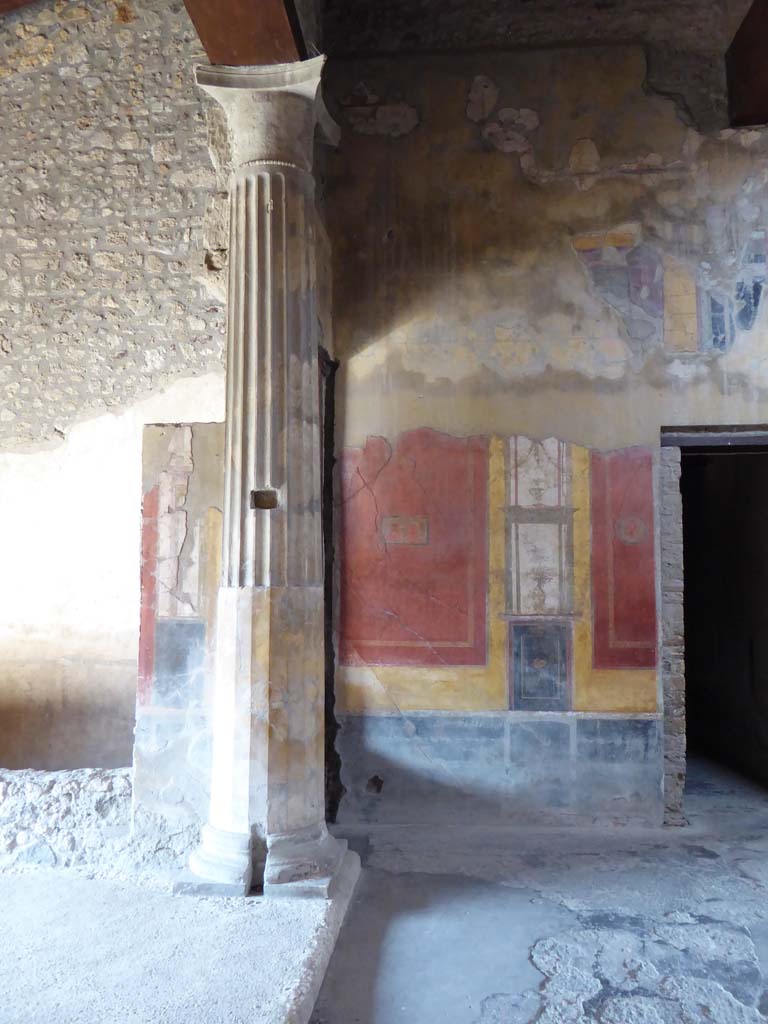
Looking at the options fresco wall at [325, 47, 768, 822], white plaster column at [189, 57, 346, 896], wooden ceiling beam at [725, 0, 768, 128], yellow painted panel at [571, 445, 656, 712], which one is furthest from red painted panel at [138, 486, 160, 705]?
wooden ceiling beam at [725, 0, 768, 128]

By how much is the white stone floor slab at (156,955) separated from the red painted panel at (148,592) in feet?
2.78

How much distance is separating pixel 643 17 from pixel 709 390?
196 cm

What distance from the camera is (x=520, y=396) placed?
4.19 m

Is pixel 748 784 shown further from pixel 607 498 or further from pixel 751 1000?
pixel 751 1000

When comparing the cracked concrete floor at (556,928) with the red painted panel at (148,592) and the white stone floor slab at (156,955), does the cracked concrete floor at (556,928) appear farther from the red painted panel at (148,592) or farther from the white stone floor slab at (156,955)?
the red painted panel at (148,592)

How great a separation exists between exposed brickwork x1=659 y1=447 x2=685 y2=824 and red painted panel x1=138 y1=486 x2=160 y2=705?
8.03ft

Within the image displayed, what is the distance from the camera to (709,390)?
4.09 m

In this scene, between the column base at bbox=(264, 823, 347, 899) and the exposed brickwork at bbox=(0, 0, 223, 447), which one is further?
the exposed brickwork at bbox=(0, 0, 223, 447)

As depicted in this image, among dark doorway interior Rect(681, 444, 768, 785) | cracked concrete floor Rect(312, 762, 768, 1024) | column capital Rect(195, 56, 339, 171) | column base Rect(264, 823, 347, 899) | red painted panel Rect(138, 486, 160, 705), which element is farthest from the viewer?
dark doorway interior Rect(681, 444, 768, 785)

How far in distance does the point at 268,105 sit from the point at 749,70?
2398 mm

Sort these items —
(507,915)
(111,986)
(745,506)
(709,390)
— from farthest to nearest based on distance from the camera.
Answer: (745,506) → (709,390) → (507,915) → (111,986)

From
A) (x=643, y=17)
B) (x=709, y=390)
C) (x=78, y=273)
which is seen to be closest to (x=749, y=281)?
(x=709, y=390)

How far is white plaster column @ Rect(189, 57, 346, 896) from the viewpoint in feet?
9.79

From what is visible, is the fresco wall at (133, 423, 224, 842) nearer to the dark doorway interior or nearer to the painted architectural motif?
the painted architectural motif
